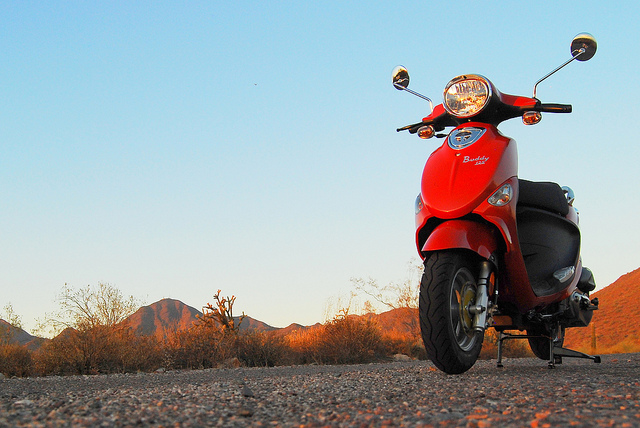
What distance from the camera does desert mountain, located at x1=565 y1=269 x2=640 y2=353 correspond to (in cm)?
2989

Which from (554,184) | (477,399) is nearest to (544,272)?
(554,184)

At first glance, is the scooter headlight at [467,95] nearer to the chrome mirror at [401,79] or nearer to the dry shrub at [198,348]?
the chrome mirror at [401,79]

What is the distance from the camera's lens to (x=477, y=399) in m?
2.69

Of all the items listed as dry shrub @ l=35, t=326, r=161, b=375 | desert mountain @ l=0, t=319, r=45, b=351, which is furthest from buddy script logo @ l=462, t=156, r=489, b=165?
desert mountain @ l=0, t=319, r=45, b=351

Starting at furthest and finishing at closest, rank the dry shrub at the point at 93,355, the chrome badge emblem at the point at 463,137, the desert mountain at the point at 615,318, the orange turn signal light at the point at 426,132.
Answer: the desert mountain at the point at 615,318 < the dry shrub at the point at 93,355 < the orange turn signal light at the point at 426,132 < the chrome badge emblem at the point at 463,137

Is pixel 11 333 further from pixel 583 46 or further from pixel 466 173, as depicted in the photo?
pixel 583 46

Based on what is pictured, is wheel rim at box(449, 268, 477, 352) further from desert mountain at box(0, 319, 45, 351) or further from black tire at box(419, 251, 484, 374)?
desert mountain at box(0, 319, 45, 351)

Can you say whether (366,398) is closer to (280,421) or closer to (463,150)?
(280,421)

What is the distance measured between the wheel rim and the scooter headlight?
4.71ft

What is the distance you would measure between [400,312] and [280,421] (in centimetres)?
1593

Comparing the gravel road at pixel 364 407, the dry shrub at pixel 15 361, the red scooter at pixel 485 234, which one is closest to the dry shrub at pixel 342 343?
the dry shrub at pixel 15 361

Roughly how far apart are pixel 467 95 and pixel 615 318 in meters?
33.8

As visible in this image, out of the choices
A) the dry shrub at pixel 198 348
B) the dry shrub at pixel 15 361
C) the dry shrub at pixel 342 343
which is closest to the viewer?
the dry shrub at pixel 15 361

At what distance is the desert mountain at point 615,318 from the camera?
98.1 ft
